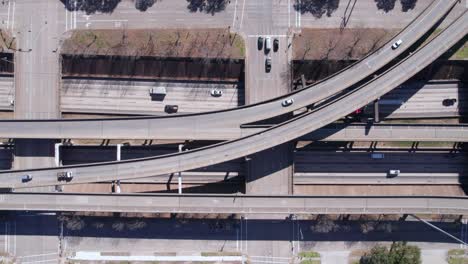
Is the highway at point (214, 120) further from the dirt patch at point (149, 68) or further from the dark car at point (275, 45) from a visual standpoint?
the dark car at point (275, 45)

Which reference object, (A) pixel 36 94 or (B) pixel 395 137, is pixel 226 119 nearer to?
(B) pixel 395 137

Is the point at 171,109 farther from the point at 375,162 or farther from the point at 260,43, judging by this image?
the point at 375,162

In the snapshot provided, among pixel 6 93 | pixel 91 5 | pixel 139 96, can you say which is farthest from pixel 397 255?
pixel 6 93

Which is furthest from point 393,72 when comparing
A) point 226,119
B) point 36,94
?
point 36,94

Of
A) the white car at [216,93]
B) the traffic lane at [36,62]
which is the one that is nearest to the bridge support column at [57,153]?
the traffic lane at [36,62]

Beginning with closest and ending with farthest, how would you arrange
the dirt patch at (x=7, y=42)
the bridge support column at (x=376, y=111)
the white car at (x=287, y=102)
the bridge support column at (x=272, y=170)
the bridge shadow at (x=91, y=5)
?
the white car at (x=287, y=102)
the bridge support column at (x=376, y=111)
the bridge support column at (x=272, y=170)
the dirt patch at (x=7, y=42)
the bridge shadow at (x=91, y=5)

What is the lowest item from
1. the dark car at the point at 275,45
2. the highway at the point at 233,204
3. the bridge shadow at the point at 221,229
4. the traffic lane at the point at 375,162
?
the bridge shadow at the point at 221,229
